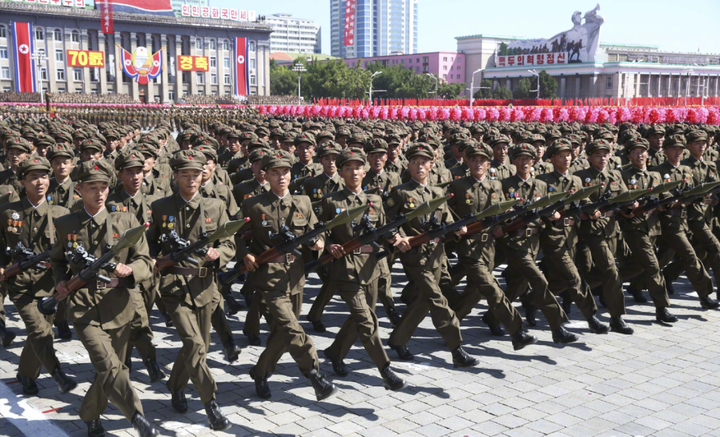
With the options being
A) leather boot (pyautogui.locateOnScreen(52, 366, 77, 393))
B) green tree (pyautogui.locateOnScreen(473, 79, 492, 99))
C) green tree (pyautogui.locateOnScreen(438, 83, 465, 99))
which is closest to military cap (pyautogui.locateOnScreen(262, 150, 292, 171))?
leather boot (pyautogui.locateOnScreen(52, 366, 77, 393))

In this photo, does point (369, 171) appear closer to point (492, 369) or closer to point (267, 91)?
point (492, 369)

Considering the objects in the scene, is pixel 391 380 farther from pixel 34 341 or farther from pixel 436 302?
pixel 34 341

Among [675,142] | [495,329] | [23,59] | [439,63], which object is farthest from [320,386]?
[439,63]

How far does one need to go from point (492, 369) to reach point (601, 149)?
10.2 ft

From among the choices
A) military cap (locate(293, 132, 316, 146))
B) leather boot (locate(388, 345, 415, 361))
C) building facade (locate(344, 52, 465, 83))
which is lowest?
leather boot (locate(388, 345, 415, 361))

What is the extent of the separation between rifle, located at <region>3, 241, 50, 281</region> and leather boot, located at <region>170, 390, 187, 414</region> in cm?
166

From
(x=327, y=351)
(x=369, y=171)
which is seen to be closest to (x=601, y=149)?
(x=369, y=171)

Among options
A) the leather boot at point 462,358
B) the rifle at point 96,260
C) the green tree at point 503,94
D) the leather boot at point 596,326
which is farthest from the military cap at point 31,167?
the green tree at point 503,94

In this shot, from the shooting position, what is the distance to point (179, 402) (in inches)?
248

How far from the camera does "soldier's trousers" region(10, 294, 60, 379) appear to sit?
665cm

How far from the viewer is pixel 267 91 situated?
110 meters

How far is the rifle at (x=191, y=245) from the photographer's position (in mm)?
5812

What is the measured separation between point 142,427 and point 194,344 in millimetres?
741

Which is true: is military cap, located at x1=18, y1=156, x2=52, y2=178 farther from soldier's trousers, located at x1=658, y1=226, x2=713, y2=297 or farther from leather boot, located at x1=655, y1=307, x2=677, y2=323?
soldier's trousers, located at x1=658, y1=226, x2=713, y2=297
